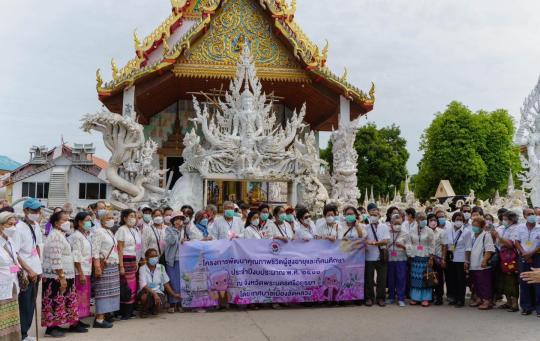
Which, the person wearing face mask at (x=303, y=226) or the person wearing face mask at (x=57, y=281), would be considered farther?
the person wearing face mask at (x=303, y=226)

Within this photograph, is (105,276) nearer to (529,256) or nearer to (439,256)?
(439,256)

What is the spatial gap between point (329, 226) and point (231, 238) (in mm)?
1443

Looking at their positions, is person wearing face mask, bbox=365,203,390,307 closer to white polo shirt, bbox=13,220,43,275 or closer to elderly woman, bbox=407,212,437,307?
elderly woman, bbox=407,212,437,307

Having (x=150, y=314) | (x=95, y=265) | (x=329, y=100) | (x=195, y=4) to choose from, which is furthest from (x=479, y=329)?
(x=195, y=4)

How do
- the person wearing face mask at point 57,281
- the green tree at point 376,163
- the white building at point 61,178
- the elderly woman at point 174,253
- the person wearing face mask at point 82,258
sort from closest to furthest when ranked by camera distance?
1. the person wearing face mask at point 57,281
2. the person wearing face mask at point 82,258
3. the elderly woman at point 174,253
4. the white building at point 61,178
5. the green tree at point 376,163

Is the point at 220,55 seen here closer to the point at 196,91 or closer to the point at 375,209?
the point at 196,91

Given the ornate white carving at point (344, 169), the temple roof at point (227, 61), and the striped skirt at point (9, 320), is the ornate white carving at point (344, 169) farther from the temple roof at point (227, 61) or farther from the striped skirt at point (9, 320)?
the striped skirt at point (9, 320)

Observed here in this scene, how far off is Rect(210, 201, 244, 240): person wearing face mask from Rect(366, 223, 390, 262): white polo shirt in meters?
1.82

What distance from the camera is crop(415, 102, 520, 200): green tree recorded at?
31.0 m

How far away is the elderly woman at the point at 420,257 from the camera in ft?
24.8

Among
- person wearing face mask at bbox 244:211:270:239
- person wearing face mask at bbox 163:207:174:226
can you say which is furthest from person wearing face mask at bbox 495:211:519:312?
person wearing face mask at bbox 163:207:174:226

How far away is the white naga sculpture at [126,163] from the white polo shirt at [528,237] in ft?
27.1

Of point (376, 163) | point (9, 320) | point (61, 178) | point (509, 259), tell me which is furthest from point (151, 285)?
point (376, 163)

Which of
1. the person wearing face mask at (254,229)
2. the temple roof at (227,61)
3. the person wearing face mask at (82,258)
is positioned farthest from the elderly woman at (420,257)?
the temple roof at (227,61)
